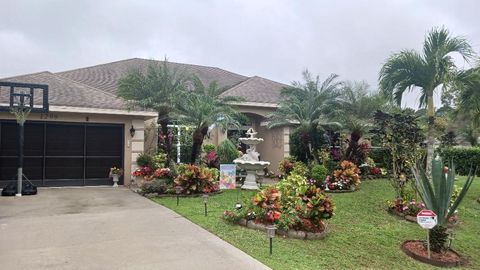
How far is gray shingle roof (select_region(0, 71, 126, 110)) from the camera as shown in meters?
13.8

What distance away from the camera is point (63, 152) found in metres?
14.6

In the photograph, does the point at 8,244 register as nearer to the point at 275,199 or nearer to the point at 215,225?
the point at 215,225

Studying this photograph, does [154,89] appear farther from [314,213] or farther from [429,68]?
[429,68]

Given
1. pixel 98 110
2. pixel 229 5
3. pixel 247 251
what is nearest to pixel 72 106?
pixel 98 110

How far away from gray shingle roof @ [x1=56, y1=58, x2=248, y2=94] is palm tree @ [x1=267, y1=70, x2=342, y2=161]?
12.5 feet

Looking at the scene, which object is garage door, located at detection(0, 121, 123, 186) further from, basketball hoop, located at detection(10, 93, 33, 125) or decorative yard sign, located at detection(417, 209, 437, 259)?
decorative yard sign, located at detection(417, 209, 437, 259)

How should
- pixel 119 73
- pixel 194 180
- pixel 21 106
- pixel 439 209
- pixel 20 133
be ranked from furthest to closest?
pixel 119 73
pixel 21 106
pixel 194 180
pixel 20 133
pixel 439 209

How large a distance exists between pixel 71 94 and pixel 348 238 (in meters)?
12.1

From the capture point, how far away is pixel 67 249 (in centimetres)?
594

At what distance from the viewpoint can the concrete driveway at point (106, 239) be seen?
536 cm

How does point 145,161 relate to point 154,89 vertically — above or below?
below

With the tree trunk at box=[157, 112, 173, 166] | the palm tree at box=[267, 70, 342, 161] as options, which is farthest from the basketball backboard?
the palm tree at box=[267, 70, 342, 161]

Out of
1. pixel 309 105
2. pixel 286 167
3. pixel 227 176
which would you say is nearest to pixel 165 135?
pixel 227 176

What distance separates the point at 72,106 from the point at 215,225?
28.6ft
